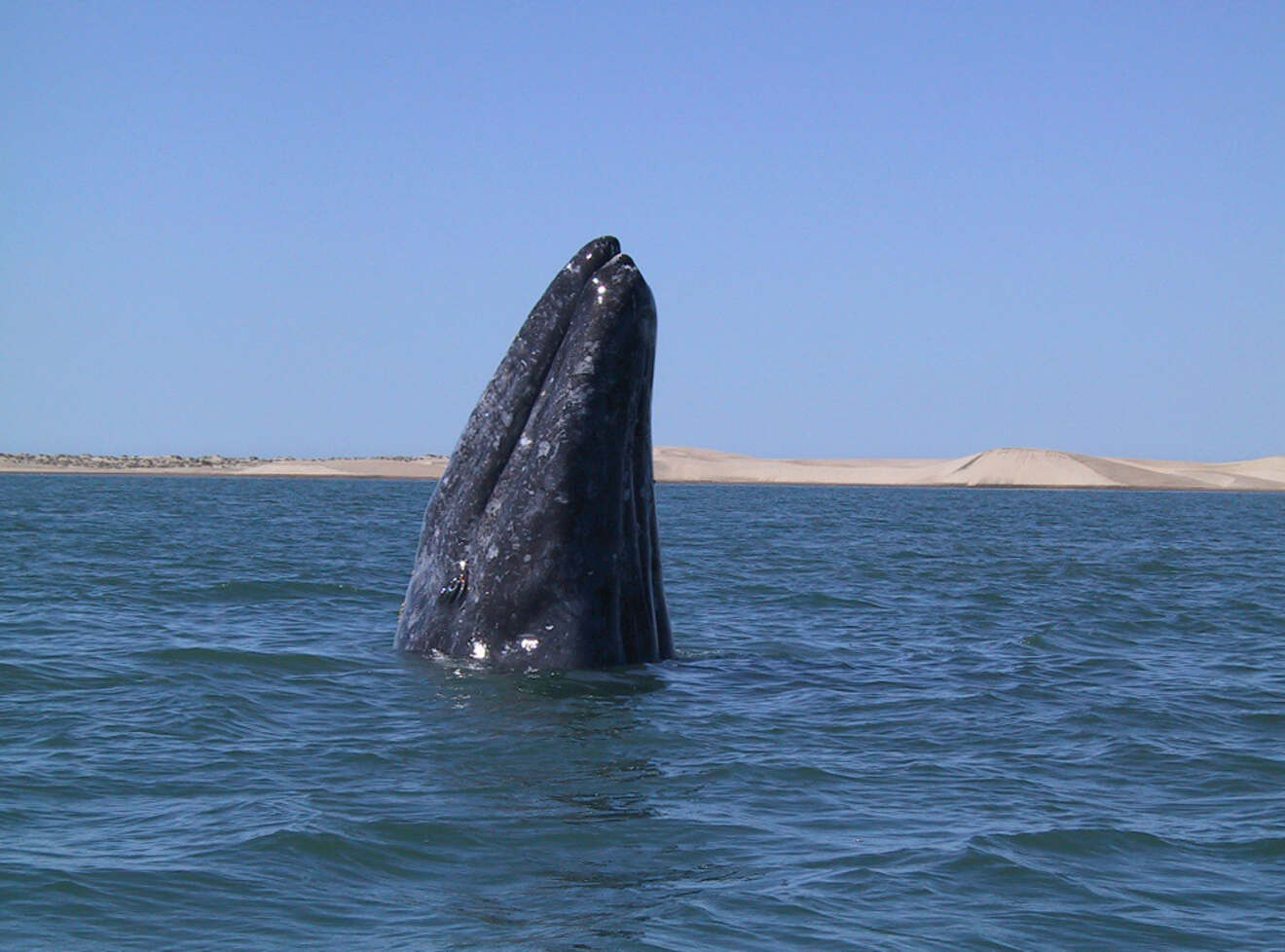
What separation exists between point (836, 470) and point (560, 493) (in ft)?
335

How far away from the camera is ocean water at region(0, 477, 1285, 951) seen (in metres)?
4.11

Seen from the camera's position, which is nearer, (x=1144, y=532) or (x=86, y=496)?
(x=1144, y=532)

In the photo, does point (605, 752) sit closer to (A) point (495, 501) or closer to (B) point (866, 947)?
(A) point (495, 501)

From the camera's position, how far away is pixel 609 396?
710cm

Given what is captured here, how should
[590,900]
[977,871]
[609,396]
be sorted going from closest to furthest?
[590,900]
[977,871]
[609,396]

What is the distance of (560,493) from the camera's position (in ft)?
23.4

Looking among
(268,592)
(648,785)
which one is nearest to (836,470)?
(268,592)

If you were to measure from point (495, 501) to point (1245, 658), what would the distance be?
5.34m

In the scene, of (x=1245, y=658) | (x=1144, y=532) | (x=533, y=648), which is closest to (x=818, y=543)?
(x=1144, y=532)

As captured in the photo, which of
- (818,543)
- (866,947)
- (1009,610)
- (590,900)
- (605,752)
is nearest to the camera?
(866,947)

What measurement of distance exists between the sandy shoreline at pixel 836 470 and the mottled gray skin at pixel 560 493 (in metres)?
75.2

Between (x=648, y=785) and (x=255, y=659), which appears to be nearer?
(x=648, y=785)

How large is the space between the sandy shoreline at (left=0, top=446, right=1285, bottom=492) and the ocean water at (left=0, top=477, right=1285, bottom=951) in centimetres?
7400

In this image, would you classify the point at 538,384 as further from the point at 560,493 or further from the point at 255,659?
the point at 255,659
